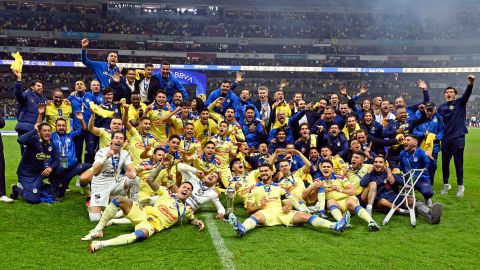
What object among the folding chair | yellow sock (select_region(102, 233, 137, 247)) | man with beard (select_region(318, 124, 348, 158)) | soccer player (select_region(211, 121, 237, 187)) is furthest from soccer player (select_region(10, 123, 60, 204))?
the folding chair

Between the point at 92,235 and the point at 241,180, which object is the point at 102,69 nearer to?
the point at 241,180

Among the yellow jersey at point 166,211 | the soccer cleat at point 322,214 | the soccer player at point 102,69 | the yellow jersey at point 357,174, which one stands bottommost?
the soccer cleat at point 322,214

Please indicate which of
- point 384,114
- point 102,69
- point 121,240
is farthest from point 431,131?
point 102,69

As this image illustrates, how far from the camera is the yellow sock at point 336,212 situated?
6678 mm

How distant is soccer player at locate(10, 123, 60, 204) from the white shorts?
1393mm

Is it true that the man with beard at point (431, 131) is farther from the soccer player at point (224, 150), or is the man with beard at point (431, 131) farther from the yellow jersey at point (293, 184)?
the soccer player at point (224, 150)

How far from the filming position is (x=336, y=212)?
6.75 m

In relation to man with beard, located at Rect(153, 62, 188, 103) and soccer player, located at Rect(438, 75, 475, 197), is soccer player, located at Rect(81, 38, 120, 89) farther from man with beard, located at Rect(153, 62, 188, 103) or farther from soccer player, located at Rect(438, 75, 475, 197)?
soccer player, located at Rect(438, 75, 475, 197)

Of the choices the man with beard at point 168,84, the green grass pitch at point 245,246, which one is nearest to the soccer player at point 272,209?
the green grass pitch at point 245,246

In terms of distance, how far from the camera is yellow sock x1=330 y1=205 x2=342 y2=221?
668 centimetres

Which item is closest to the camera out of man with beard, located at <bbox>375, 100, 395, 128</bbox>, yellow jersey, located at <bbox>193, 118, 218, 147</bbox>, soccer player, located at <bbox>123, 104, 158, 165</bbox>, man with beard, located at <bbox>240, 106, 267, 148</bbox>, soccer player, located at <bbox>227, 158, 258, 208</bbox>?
soccer player, located at <bbox>227, 158, 258, 208</bbox>

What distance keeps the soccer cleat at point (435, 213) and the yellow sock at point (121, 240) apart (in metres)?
4.43

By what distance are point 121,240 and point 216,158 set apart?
3.52 metres

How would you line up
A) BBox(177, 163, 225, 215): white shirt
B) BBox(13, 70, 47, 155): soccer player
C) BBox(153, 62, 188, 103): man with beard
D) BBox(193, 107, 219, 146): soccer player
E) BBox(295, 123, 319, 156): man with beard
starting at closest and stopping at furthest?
BBox(177, 163, 225, 215): white shirt → BBox(13, 70, 47, 155): soccer player → BBox(295, 123, 319, 156): man with beard → BBox(193, 107, 219, 146): soccer player → BBox(153, 62, 188, 103): man with beard
